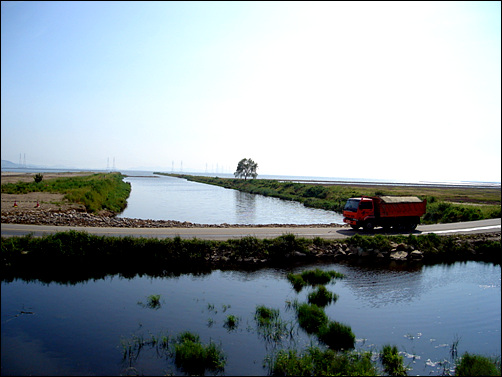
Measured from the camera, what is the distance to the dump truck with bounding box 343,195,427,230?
27.9m

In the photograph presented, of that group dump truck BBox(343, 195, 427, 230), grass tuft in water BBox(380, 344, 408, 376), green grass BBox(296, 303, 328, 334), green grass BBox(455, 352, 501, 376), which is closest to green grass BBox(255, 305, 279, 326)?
green grass BBox(296, 303, 328, 334)

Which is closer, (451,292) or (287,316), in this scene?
(287,316)

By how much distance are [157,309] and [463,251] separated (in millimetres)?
23115

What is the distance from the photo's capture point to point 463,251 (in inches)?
1007

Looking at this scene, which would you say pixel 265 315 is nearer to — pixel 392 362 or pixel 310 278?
pixel 392 362

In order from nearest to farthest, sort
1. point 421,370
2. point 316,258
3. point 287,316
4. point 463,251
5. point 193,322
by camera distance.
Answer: point 421,370 → point 193,322 → point 287,316 → point 316,258 → point 463,251

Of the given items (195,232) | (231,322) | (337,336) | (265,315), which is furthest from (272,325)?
(195,232)

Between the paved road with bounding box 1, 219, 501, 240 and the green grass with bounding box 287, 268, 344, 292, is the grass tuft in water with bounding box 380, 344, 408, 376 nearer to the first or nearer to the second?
the green grass with bounding box 287, 268, 344, 292

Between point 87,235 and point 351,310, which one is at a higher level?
point 87,235

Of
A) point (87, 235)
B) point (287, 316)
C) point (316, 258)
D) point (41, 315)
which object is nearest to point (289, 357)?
point (287, 316)

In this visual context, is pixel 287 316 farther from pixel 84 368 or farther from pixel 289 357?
pixel 84 368

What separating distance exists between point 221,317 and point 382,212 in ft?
63.4

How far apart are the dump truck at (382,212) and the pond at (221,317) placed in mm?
8519

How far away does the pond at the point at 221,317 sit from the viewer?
10.1 m
